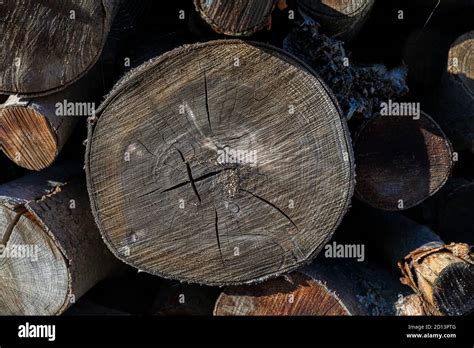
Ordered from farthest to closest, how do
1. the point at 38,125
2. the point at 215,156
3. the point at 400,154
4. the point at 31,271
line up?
the point at 400,154
the point at 31,271
the point at 38,125
the point at 215,156

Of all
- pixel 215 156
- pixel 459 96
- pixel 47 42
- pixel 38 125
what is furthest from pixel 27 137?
pixel 459 96

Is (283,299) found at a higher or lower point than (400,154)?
lower

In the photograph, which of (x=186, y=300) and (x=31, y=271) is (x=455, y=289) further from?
(x=31, y=271)

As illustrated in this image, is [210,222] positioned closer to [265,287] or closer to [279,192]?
[279,192]

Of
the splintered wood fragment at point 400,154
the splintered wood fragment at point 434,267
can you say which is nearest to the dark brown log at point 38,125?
the splintered wood fragment at point 400,154

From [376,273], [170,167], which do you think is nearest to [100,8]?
[170,167]

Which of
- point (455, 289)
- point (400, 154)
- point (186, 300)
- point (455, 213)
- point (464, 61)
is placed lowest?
point (186, 300)
